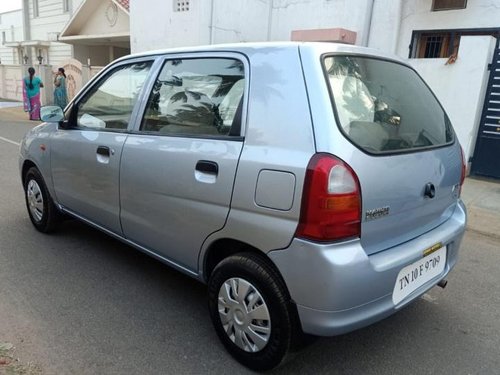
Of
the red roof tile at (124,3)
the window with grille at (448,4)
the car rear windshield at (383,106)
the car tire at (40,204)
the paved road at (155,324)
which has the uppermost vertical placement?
the red roof tile at (124,3)

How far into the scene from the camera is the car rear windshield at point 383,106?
2180 mm

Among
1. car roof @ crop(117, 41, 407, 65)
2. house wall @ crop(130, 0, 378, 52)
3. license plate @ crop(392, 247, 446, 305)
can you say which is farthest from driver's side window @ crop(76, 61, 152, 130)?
house wall @ crop(130, 0, 378, 52)

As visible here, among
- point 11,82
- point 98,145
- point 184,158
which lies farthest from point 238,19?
point 11,82

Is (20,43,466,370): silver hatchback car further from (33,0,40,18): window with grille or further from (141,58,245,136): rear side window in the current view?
(33,0,40,18): window with grille

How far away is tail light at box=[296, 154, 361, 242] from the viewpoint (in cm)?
199

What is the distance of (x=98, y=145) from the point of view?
327 cm

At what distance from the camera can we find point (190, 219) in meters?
2.59

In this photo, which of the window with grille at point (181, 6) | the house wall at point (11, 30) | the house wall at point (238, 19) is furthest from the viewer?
the house wall at point (11, 30)

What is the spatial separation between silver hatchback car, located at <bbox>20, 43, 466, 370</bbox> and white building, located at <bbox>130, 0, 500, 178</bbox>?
18.4ft

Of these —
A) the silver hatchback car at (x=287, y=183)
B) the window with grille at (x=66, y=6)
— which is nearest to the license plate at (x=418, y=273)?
the silver hatchback car at (x=287, y=183)

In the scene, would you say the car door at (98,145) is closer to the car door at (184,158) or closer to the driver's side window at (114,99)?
the driver's side window at (114,99)

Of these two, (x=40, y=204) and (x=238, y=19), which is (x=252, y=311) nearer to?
(x=40, y=204)

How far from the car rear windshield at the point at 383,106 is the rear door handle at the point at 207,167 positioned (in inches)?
28.8

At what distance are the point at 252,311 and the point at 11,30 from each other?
32.1 meters
